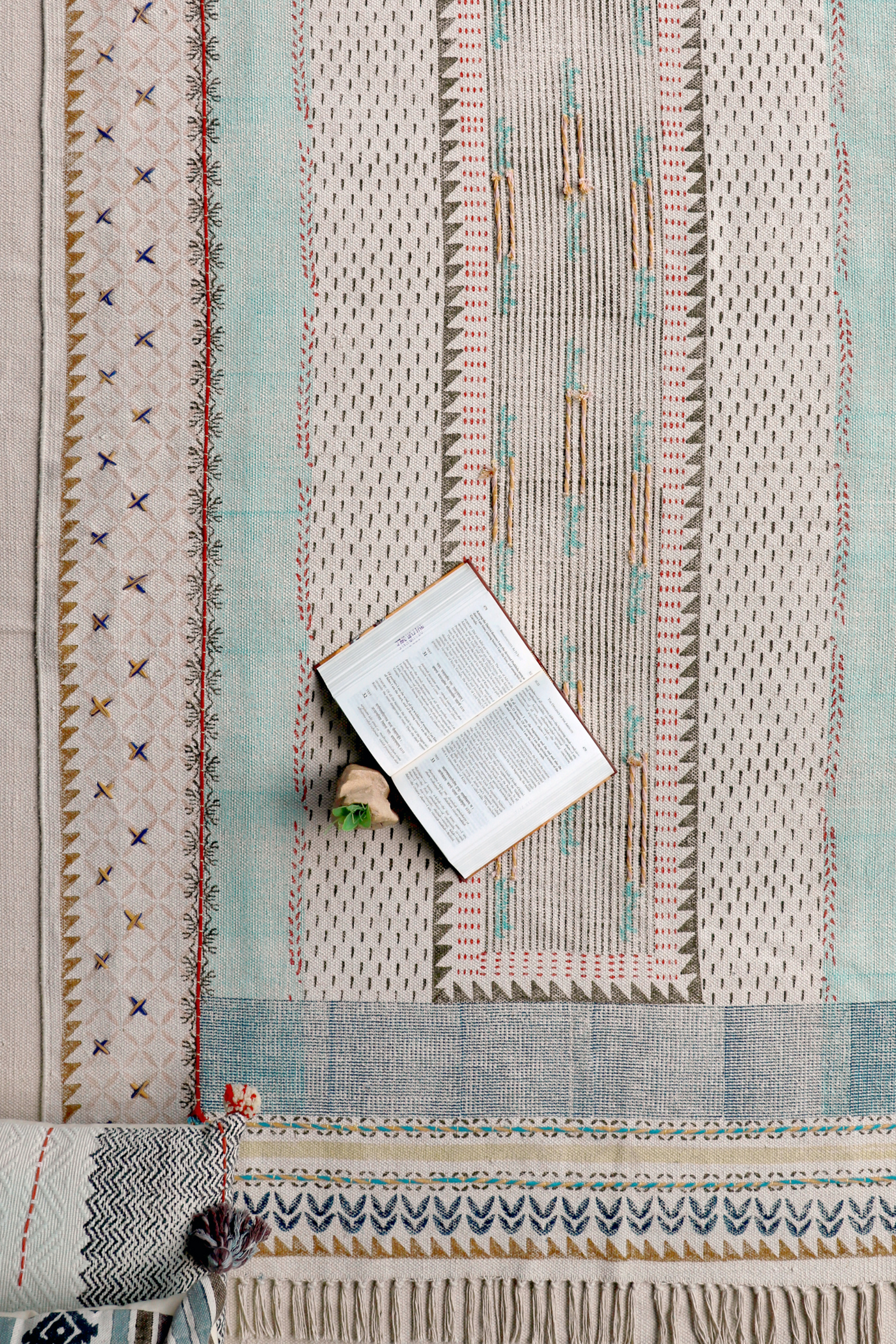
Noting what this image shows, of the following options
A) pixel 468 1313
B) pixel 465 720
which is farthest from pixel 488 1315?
pixel 465 720

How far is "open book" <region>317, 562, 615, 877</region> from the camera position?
1.22 metres

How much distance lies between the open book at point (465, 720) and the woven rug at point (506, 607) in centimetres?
4

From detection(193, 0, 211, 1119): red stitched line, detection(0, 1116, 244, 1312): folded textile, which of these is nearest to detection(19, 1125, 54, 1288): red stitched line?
detection(0, 1116, 244, 1312): folded textile

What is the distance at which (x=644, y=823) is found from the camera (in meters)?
1.24

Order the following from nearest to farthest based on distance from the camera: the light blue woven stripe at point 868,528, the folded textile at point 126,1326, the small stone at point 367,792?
the folded textile at point 126,1326
the small stone at point 367,792
the light blue woven stripe at point 868,528

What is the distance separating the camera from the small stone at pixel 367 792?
1154mm

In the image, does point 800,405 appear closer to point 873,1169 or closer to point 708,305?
point 708,305

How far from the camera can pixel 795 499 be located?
1265 millimetres

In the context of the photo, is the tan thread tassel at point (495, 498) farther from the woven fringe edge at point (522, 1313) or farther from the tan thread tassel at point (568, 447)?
the woven fringe edge at point (522, 1313)

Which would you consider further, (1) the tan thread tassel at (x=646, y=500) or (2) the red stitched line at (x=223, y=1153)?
(1) the tan thread tassel at (x=646, y=500)

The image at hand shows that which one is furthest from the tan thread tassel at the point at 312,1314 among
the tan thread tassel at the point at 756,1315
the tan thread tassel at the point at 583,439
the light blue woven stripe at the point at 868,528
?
the tan thread tassel at the point at 583,439

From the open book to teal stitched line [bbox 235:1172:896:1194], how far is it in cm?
44

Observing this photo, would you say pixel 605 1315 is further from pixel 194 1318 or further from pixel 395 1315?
pixel 194 1318

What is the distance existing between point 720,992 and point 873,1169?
1.13ft
